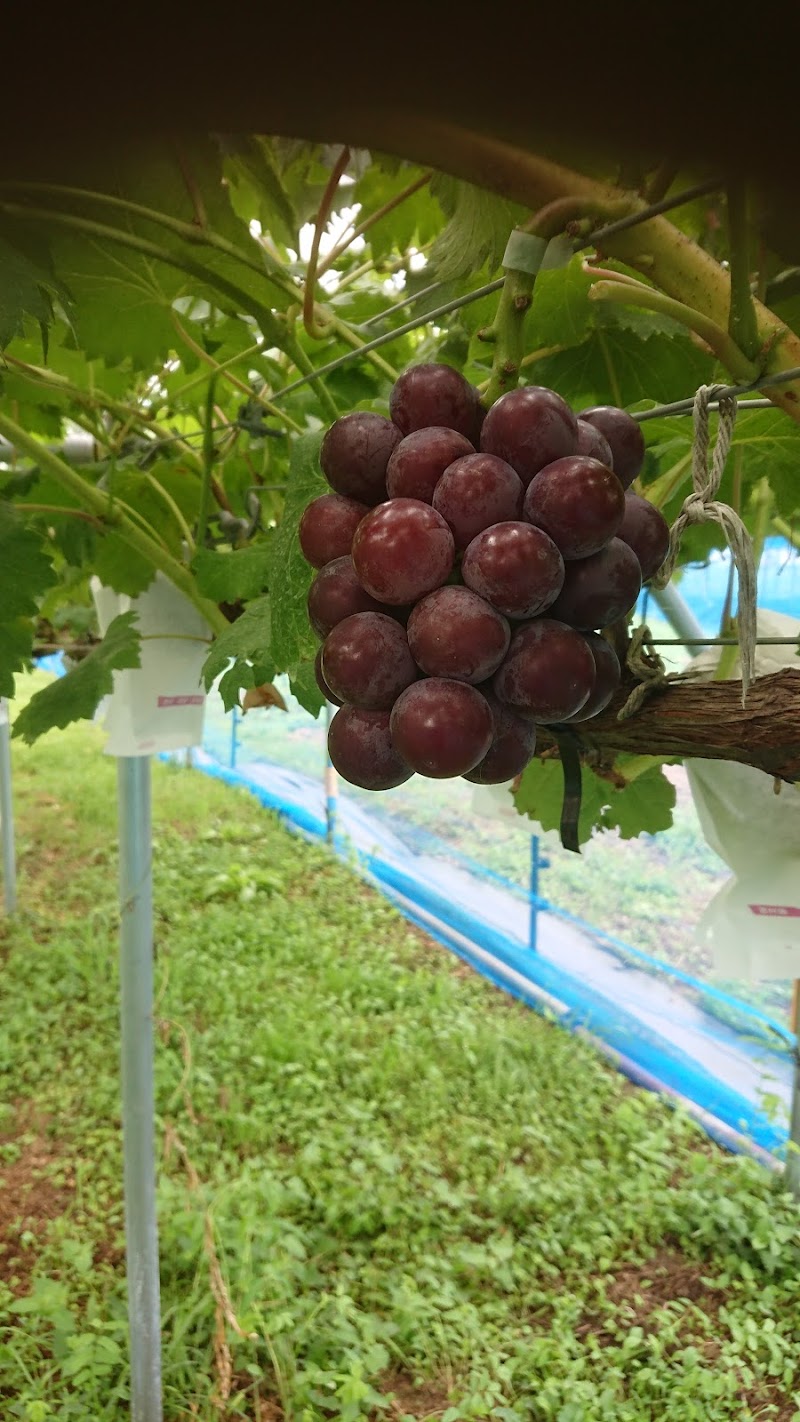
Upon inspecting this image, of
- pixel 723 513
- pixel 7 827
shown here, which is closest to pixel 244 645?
pixel 723 513

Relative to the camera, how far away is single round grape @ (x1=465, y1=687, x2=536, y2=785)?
45 cm

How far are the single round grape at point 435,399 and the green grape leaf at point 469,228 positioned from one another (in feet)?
1.00

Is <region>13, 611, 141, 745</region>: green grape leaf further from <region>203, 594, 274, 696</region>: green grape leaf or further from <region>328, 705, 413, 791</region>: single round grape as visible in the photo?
<region>328, 705, 413, 791</region>: single round grape

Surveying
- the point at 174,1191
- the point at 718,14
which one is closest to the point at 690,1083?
the point at 174,1191

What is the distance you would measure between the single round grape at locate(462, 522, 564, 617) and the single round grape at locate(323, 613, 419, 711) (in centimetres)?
5

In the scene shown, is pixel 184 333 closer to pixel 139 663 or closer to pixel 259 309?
pixel 259 309

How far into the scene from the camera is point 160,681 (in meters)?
1.48

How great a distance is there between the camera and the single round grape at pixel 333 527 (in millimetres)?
491

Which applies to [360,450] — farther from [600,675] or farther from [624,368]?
[624,368]

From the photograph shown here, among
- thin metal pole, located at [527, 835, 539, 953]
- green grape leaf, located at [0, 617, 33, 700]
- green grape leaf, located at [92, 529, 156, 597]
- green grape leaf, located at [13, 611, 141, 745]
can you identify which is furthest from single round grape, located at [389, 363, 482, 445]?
thin metal pole, located at [527, 835, 539, 953]

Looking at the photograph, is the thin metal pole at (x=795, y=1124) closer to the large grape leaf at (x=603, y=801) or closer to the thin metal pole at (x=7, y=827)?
the large grape leaf at (x=603, y=801)

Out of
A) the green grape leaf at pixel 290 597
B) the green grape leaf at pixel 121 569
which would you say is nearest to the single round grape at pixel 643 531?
the green grape leaf at pixel 290 597

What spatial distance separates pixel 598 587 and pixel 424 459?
0.10 metres

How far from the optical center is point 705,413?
0.47 meters
